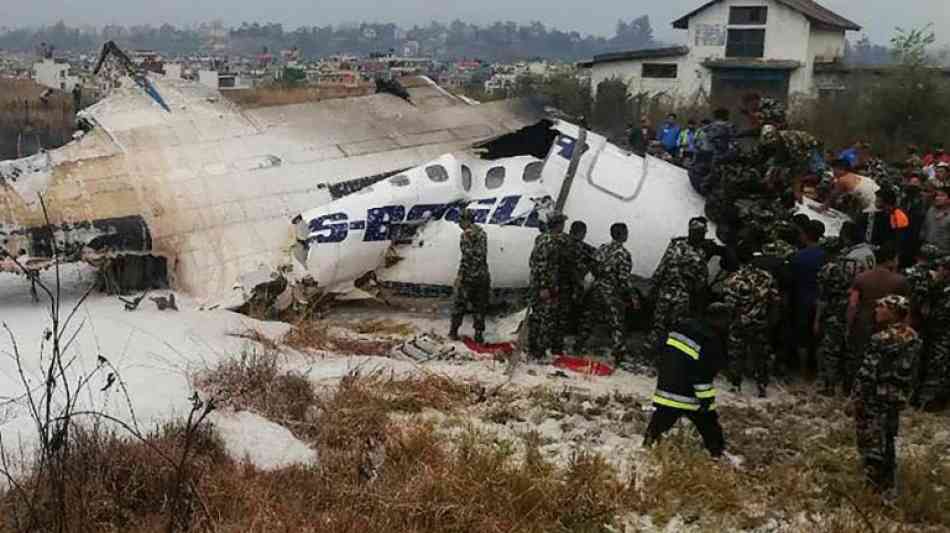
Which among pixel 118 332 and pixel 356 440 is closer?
pixel 356 440

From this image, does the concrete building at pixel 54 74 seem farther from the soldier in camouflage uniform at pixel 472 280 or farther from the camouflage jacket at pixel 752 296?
the camouflage jacket at pixel 752 296

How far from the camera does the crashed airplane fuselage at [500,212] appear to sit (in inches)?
391

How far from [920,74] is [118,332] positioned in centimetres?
2524

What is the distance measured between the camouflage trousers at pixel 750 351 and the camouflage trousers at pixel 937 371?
136cm

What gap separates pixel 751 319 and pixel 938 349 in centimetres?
166

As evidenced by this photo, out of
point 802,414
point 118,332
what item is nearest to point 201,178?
point 118,332

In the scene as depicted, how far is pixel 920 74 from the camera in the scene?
26.5 metres

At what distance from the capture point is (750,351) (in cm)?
837

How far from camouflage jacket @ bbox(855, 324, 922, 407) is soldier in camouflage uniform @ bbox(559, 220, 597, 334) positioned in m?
3.66

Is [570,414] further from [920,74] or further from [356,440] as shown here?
[920,74]

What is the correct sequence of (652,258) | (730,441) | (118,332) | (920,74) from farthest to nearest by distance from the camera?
(920,74) → (652,258) → (118,332) → (730,441)

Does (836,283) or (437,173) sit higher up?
(437,173)

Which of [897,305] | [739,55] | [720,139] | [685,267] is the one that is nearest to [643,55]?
[739,55]

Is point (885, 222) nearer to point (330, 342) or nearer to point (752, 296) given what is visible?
point (752, 296)
